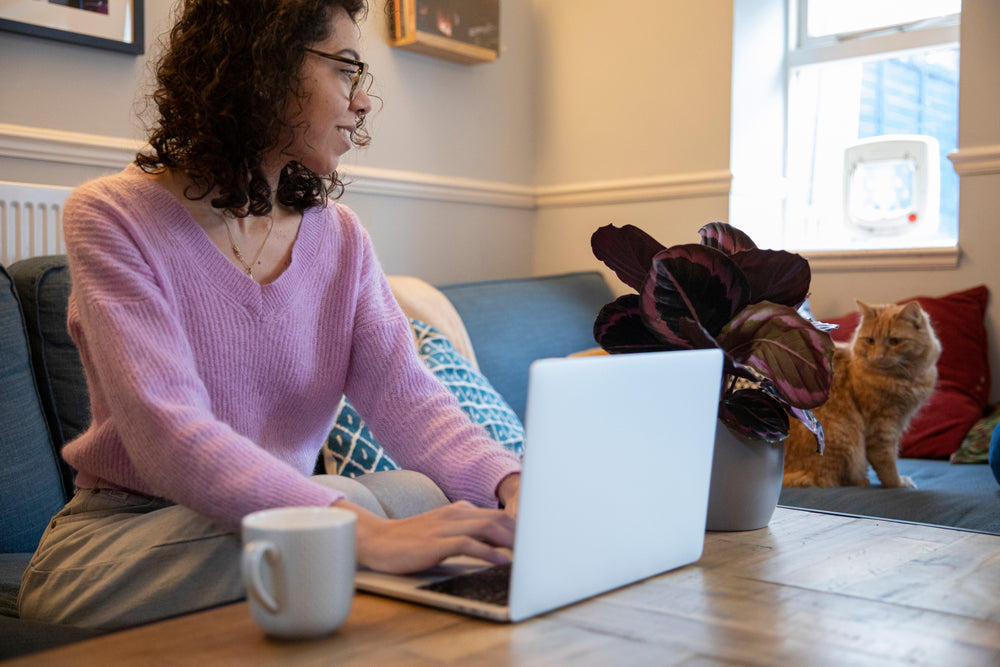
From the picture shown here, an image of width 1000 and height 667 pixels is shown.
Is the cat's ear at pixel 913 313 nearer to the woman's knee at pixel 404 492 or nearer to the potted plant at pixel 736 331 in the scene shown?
the potted plant at pixel 736 331

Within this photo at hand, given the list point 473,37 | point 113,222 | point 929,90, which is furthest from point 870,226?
point 113,222

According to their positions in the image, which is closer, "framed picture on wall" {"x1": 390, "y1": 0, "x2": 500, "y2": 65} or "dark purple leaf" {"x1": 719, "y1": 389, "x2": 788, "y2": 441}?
"dark purple leaf" {"x1": 719, "y1": 389, "x2": 788, "y2": 441}

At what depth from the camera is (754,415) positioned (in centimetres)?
96

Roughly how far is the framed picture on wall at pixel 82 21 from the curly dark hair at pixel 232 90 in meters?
1.00

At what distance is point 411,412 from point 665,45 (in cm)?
228

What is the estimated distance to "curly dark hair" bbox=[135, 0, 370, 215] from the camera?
3.67 ft

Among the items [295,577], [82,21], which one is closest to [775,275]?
[295,577]

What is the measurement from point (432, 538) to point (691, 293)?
0.37 meters

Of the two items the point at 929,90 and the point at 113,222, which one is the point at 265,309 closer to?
the point at 113,222

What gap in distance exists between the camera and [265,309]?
111 centimetres

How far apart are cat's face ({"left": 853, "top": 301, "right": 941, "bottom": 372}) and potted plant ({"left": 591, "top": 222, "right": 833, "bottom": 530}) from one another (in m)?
1.19

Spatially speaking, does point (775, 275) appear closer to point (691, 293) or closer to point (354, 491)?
point (691, 293)

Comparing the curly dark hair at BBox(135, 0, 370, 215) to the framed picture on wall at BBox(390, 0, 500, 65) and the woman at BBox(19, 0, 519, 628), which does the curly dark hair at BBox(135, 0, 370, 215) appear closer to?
the woman at BBox(19, 0, 519, 628)

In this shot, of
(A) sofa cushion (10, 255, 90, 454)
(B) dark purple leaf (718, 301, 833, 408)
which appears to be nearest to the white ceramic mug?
(B) dark purple leaf (718, 301, 833, 408)
